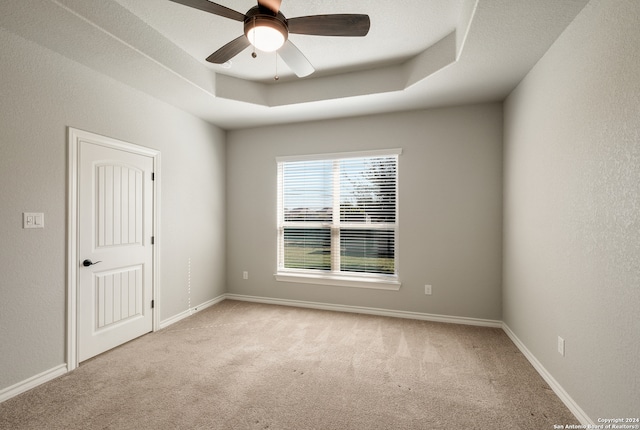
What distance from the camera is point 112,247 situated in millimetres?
3010

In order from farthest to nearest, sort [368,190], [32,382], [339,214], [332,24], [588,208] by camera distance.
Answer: [339,214], [368,190], [32,382], [588,208], [332,24]

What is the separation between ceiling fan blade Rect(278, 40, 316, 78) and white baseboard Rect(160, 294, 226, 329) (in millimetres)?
3241

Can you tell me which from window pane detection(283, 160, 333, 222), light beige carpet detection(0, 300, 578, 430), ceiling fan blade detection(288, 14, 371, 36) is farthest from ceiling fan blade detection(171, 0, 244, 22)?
window pane detection(283, 160, 333, 222)

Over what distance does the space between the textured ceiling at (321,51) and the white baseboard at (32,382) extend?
8.69 ft

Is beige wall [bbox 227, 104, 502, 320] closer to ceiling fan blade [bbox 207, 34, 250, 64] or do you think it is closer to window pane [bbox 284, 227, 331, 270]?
window pane [bbox 284, 227, 331, 270]

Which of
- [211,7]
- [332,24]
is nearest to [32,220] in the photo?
[211,7]

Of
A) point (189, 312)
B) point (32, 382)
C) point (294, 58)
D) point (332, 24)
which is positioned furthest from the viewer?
point (189, 312)

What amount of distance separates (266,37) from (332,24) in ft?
1.32

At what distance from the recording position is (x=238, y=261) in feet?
15.4

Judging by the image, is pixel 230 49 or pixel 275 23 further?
pixel 230 49

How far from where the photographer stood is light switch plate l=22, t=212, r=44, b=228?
2.32 meters

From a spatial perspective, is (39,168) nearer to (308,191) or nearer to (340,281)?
(308,191)

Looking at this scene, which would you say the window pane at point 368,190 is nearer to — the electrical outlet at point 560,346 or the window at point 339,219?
the window at point 339,219

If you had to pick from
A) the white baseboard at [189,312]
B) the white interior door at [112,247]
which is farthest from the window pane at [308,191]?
the white interior door at [112,247]
